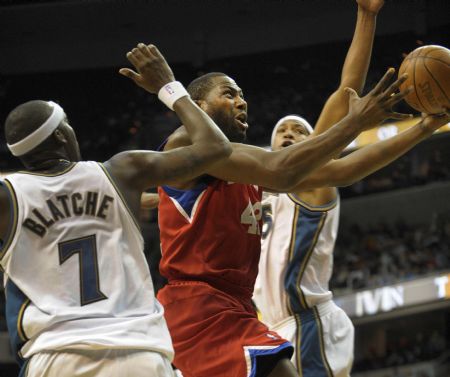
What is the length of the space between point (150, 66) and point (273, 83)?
52.7 feet

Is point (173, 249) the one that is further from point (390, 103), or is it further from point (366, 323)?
point (366, 323)

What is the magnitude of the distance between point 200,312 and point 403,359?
39.7 feet

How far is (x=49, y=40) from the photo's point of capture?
60.7ft

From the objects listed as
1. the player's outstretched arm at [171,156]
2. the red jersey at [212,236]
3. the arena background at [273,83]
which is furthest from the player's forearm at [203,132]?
the arena background at [273,83]

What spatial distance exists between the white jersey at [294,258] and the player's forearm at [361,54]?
4.47 ft

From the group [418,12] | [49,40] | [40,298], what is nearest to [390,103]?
[40,298]

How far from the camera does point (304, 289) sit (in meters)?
5.90

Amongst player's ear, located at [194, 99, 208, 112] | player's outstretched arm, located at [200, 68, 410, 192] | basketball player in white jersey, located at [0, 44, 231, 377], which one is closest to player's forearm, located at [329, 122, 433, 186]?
player's outstretched arm, located at [200, 68, 410, 192]

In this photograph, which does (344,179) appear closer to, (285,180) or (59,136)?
(285,180)

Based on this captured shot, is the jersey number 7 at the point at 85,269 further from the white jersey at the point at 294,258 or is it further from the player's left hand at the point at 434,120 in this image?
the white jersey at the point at 294,258

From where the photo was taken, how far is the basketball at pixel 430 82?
4.45 meters

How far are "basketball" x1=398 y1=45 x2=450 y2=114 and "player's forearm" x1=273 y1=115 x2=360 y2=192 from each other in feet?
2.40

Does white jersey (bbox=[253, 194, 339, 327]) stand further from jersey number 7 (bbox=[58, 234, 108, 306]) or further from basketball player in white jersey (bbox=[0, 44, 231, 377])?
jersey number 7 (bbox=[58, 234, 108, 306])

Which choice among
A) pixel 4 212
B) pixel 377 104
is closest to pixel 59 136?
pixel 4 212
